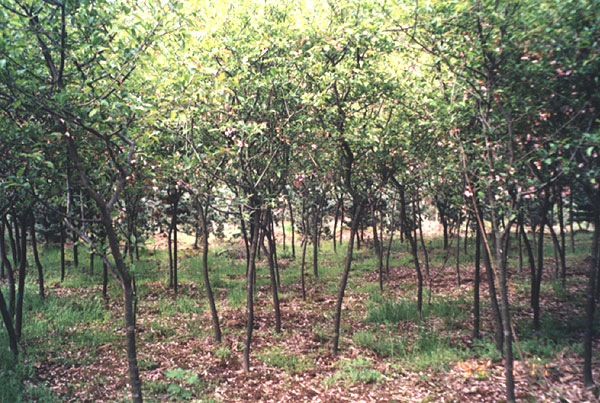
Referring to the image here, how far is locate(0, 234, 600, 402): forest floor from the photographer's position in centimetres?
648

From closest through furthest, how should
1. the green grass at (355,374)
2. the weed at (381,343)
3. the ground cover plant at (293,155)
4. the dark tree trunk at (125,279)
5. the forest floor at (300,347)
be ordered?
the ground cover plant at (293,155) → the dark tree trunk at (125,279) → the forest floor at (300,347) → the green grass at (355,374) → the weed at (381,343)

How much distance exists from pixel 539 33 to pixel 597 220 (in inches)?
109

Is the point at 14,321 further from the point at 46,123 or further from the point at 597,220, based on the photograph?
the point at 597,220

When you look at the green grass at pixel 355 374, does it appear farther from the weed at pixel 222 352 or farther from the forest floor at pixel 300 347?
the weed at pixel 222 352

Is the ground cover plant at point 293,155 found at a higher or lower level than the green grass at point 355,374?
higher

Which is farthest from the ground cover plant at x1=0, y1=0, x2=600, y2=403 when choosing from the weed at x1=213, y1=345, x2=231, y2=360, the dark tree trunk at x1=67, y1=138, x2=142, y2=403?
the weed at x1=213, y1=345, x2=231, y2=360

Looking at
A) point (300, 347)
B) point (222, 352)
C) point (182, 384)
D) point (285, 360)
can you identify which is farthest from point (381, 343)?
point (182, 384)

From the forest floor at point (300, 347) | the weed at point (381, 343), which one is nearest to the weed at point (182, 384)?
the forest floor at point (300, 347)

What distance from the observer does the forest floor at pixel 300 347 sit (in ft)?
21.3

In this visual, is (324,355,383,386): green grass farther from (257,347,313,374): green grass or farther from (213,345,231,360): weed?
(213,345,231,360): weed

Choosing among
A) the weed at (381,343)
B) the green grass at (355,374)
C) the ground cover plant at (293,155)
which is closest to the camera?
the ground cover plant at (293,155)

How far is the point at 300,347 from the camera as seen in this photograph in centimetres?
866

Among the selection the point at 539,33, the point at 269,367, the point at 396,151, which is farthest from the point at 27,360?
the point at 539,33

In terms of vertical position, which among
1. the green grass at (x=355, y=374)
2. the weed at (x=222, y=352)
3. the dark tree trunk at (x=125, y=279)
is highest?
the dark tree trunk at (x=125, y=279)
